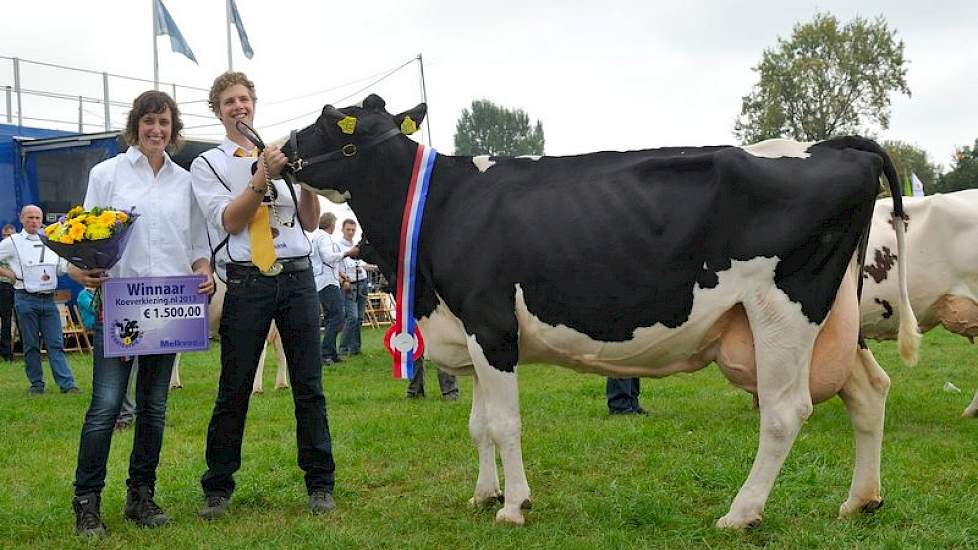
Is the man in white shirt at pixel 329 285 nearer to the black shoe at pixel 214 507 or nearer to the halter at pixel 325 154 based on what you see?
the black shoe at pixel 214 507

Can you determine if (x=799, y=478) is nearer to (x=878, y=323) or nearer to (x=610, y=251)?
(x=610, y=251)

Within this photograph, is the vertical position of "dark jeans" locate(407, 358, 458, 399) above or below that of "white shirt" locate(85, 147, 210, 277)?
below

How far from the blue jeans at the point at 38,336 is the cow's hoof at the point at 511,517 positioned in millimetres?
8260

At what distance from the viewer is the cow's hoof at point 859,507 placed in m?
4.55

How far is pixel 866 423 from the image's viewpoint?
14.8ft

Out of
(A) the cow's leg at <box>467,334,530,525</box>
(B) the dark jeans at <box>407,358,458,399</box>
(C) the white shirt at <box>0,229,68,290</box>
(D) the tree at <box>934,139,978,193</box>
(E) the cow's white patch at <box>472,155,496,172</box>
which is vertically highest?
(D) the tree at <box>934,139,978,193</box>

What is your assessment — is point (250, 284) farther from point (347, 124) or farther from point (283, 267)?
point (347, 124)

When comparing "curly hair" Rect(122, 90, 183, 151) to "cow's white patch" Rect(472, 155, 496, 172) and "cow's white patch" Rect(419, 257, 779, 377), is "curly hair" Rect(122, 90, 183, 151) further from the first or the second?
"cow's white patch" Rect(419, 257, 779, 377)

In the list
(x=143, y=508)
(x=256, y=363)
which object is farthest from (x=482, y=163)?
(x=143, y=508)

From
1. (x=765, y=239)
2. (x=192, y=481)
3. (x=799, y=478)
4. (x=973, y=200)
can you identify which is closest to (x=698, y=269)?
(x=765, y=239)

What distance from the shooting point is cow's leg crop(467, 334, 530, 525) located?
4516 millimetres

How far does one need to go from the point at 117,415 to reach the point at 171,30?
23092 mm

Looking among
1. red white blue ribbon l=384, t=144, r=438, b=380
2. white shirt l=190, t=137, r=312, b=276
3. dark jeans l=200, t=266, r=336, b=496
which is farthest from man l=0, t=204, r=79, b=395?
red white blue ribbon l=384, t=144, r=438, b=380

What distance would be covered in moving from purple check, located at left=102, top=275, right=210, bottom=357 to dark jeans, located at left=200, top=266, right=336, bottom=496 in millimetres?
177
